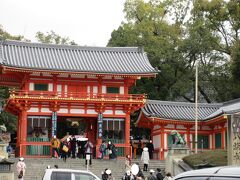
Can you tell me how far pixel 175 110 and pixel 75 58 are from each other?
346 inches

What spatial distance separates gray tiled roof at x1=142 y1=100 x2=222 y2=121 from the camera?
1627 inches

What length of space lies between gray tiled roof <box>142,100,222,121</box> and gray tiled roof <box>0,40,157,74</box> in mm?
3266

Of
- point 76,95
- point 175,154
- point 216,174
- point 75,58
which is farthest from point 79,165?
point 216,174

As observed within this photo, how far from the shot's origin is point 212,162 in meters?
26.6

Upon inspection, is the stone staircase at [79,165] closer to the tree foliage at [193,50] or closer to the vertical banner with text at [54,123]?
the vertical banner with text at [54,123]

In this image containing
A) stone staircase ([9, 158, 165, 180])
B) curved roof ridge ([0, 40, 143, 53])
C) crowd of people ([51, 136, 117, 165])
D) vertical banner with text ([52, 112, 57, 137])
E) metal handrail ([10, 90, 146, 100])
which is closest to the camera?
stone staircase ([9, 158, 165, 180])

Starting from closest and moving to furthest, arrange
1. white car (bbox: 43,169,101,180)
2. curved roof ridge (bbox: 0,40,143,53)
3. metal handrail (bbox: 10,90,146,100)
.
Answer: white car (bbox: 43,169,101,180), metal handrail (bbox: 10,90,146,100), curved roof ridge (bbox: 0,40,143,53)

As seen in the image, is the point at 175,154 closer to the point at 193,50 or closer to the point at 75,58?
the point at 75,58

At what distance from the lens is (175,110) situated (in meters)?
Result: 43.0

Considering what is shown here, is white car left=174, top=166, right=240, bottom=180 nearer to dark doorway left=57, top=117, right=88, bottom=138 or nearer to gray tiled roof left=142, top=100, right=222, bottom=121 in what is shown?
gray tiled roof left=142, top=100, right=222, bottom=121

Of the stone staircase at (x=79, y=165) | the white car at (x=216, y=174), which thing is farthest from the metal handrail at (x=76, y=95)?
the white car at (x=216, y=174)

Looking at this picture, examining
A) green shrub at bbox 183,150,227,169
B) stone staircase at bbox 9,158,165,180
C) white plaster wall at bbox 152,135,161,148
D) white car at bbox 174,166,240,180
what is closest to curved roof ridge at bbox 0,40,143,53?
white plaster wall at bbox 152,135,161,148

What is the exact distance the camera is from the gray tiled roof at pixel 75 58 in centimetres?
3975

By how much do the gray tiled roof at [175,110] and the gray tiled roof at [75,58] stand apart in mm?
3266
